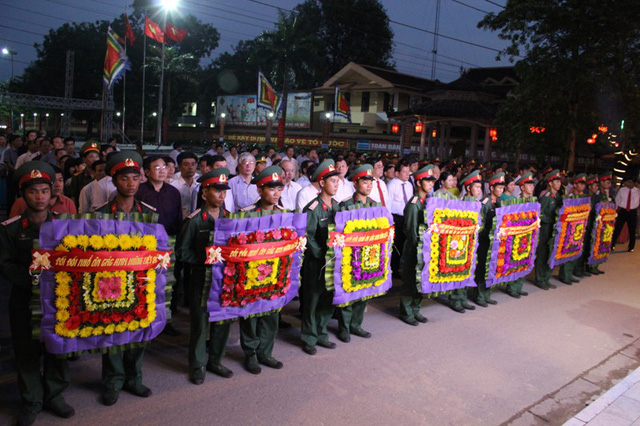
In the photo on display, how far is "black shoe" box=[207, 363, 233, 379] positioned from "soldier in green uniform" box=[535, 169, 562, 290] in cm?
601

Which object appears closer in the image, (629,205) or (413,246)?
(413,246)

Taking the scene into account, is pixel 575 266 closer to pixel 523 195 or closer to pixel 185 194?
pixel 523 195

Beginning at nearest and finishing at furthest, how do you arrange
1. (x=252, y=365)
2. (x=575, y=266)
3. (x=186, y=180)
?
(x=252, y=365), (x=186, y=180), (x=575, y=266)

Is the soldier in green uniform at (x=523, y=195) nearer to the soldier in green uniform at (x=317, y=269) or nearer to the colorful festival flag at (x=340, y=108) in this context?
the soldier in green uniform at (x=317, y=269)

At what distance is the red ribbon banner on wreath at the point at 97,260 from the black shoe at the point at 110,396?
3.39 feet

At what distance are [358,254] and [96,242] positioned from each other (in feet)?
8.80

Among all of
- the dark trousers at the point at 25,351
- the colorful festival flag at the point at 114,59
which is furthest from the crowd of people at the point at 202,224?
the colorful festival flag at the point at 114,59

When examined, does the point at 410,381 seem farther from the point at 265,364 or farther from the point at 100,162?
the point at 100,162

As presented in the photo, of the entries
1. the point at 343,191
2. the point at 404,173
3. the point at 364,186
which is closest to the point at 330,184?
the point at 364,186

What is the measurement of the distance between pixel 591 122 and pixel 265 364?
17.6 meters

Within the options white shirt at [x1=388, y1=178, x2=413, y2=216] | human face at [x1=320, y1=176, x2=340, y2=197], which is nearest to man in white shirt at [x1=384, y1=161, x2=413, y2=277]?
white shirt at [x1=388, y1=178, x2=413, y2=216]

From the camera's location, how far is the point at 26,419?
3.61 m

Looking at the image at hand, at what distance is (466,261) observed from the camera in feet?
22.1

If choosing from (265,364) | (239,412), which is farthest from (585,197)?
(239,412)
